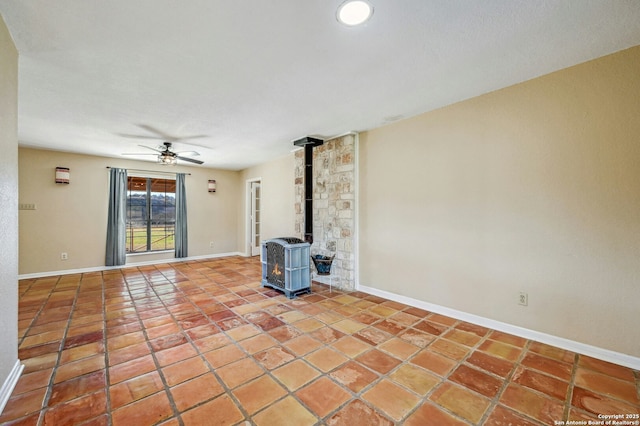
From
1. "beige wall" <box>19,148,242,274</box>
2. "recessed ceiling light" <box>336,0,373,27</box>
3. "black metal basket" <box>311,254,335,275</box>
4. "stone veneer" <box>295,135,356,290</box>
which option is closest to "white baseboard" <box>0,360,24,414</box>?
"black metal basket" <box>311,254,335,275</box>

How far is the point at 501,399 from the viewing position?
1689 millimetres

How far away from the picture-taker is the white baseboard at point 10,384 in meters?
1.63

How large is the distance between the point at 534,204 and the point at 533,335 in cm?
126

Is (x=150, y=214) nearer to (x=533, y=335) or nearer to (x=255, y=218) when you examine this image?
(x=255, y=218)

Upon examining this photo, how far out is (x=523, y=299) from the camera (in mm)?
2506

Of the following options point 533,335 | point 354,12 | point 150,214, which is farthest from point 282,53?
point 150,214

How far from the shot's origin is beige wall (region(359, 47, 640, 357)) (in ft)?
6.75

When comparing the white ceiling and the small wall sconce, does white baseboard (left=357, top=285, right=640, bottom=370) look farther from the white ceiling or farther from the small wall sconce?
the small wall sconce

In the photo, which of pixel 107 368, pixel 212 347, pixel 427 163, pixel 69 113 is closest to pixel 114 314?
pixel 107 368

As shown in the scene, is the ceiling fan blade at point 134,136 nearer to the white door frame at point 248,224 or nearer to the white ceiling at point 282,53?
the white ceiling at point 282,53

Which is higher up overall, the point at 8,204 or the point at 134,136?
the point at 134,136

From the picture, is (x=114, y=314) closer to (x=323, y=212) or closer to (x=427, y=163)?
(x=323, y=212)

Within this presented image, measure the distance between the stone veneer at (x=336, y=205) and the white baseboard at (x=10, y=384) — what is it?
11.3 feet

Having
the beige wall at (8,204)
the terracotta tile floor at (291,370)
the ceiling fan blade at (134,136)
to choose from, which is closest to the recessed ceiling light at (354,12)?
the beige wall at (8,204)
